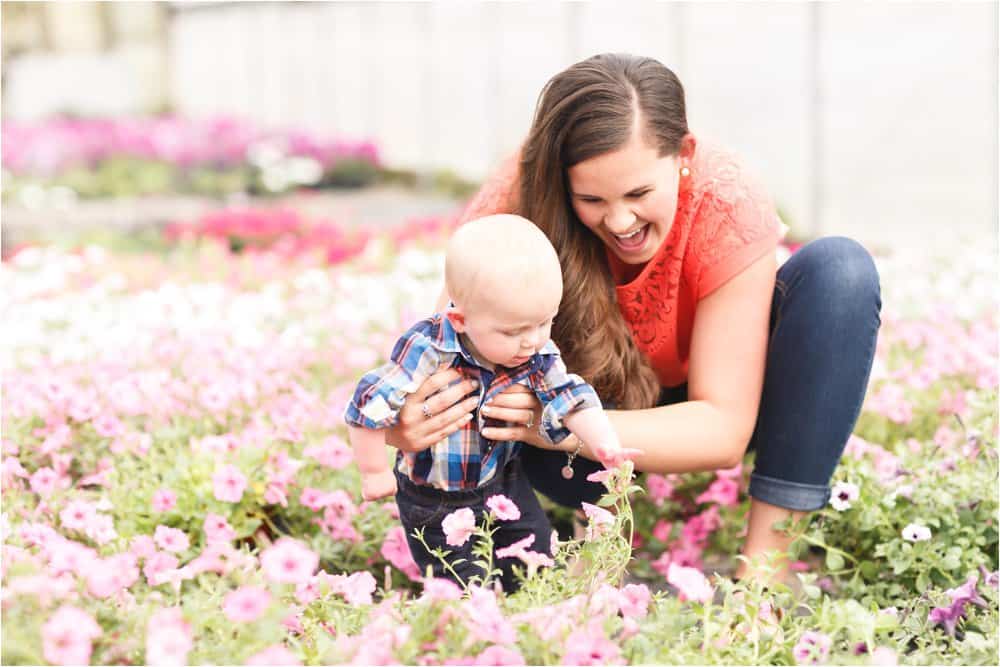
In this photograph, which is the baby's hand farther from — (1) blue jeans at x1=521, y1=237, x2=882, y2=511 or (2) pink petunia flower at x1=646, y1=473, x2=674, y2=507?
(2) pink petunia flower at x1=646, y1=473, x2=674, y2=507

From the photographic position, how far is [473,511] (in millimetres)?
2027

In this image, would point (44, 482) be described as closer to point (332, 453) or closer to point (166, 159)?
point (332, 453)

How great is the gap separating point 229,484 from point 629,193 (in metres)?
0.93

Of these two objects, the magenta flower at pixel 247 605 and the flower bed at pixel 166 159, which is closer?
the magenta flower at pixel 247 605

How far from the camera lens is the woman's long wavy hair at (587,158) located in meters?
2.02

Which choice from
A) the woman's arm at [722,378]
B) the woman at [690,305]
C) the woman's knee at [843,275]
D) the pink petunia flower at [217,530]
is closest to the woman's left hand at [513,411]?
the woman at [690,305]

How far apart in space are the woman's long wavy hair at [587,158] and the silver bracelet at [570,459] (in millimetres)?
144

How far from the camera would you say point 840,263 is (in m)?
2.26

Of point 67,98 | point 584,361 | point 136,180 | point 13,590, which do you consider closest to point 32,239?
point 136,180

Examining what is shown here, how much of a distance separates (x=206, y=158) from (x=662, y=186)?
9829 millimetres

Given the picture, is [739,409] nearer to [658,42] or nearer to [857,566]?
[857,566]

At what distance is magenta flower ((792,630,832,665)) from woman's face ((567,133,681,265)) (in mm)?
811

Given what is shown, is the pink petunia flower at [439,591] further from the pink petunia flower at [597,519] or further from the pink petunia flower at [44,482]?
the pink petunia flower at [44,482]

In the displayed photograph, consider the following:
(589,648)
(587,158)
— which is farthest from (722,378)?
(589,648)
